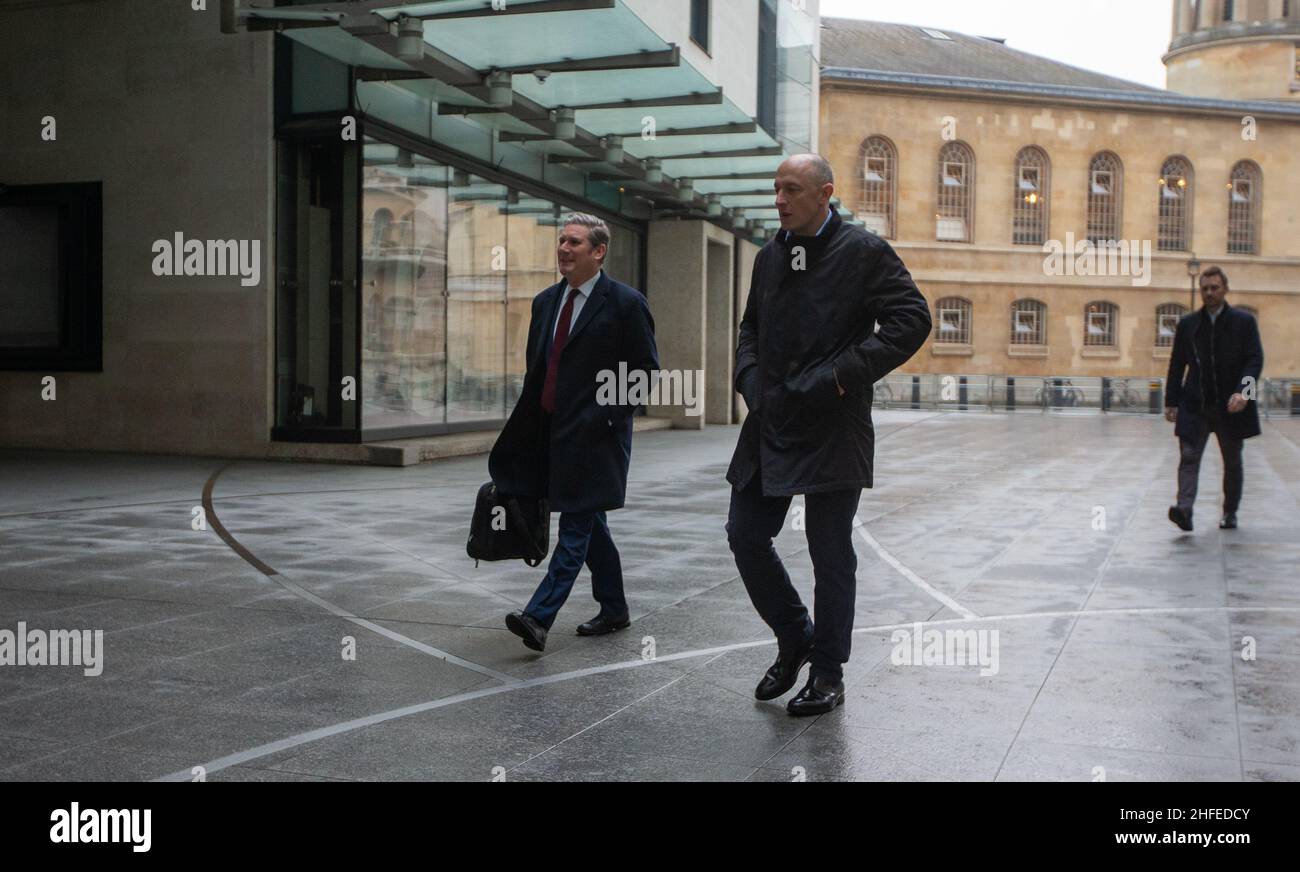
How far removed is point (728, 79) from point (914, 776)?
77.3 feet

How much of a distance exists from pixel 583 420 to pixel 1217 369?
21.7ft

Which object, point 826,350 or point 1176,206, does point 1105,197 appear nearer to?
point 1176,206

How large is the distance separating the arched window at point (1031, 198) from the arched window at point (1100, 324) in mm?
3587

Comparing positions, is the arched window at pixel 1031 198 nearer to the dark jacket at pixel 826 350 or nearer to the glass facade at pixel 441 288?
the glass facade at pixel 441 288

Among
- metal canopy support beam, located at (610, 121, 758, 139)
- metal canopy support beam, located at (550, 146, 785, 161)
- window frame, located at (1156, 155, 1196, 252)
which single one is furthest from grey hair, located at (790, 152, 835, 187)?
window frame, located at (1156, 155, 1196, 252)

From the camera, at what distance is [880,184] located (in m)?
54.2

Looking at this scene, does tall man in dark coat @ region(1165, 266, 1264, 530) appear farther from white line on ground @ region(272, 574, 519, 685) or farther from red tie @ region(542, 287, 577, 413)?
white line on ground @ region(272, 574, 519, 685)

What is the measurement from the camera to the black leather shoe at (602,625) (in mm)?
6634

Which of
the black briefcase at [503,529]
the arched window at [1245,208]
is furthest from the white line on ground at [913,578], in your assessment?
the arched window at [1245,208]

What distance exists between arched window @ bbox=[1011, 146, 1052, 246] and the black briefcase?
52.3 meters

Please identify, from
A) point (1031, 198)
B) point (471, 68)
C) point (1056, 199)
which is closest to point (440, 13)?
point (471, 68)

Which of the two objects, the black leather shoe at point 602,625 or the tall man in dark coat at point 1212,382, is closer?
the black leather shoe at point 602,625

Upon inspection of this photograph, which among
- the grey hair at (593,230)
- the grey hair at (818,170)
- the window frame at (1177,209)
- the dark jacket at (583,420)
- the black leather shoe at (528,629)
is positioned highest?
the window frame at (1177,209)
